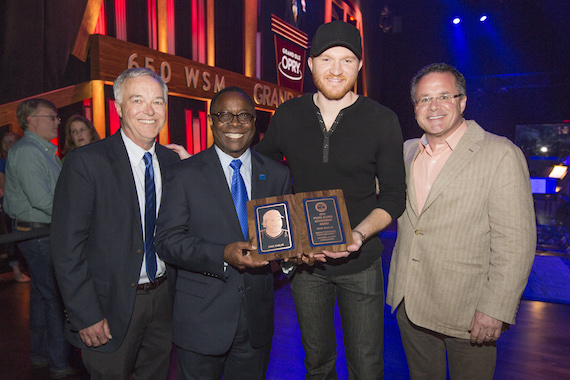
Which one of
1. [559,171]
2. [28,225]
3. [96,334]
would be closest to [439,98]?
[96,334]

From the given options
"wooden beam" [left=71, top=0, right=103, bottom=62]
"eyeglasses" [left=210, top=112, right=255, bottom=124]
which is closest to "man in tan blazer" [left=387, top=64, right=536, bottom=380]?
"eyeglasses" [left=210, top=112, right=255, bottom=124]

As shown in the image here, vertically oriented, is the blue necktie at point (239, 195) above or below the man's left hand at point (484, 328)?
above

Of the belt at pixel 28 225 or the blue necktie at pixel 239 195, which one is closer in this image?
the blue necktie at pixel 239 195

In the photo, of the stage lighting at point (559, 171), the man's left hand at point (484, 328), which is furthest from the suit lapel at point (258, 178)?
the stage lighting at point (559, 171)

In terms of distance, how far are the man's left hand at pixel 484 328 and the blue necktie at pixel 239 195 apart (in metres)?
1.13

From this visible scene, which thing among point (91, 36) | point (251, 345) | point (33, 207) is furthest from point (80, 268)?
point (91, 36)

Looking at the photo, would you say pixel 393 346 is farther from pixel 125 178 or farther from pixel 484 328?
pixel 125 178

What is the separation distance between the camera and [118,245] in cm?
176

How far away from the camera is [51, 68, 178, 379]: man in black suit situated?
1.69 m

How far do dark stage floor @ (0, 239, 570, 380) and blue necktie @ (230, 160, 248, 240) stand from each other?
1792mm

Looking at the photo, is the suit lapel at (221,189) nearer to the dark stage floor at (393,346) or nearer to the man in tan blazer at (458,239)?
the man in tan blazer at (458,239)

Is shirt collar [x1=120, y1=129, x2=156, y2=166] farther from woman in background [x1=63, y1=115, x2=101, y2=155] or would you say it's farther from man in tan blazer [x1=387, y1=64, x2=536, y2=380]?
woman in background [x1=63, y1=115, x2=101, y2=155]

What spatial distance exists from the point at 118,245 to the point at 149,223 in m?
0.17

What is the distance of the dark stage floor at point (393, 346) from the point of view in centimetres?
309
